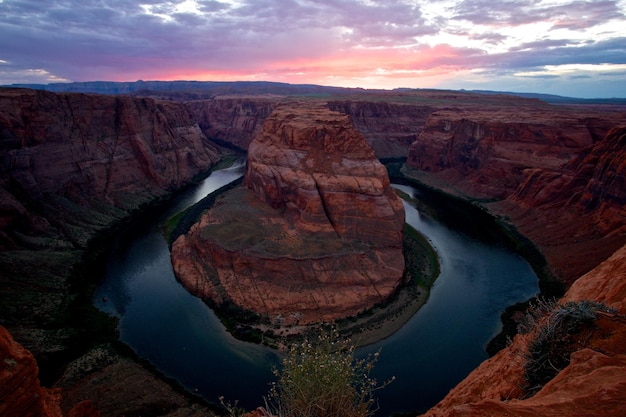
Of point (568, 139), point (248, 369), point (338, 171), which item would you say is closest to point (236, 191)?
point (338, 171)

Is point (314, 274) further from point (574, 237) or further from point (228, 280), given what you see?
point (574, 237)

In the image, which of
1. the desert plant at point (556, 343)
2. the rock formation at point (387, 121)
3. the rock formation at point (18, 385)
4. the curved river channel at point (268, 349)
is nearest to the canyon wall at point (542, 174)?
the curved river channel at point (268, 349)

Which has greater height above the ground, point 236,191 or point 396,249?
point 236,191

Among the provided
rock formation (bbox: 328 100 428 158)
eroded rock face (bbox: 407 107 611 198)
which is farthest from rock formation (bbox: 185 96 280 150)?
eroded rock face (bbox: 407 107 611 198)

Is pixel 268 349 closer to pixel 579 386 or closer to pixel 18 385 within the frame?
pixel 18 385

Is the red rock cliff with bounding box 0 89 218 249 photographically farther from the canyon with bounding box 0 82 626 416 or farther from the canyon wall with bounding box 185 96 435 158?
the canyon wall with bounding box 185 96 435 158

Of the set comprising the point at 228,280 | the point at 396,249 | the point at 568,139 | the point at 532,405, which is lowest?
the point at 228,280
